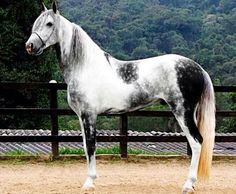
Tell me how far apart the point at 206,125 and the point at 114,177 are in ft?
6.02

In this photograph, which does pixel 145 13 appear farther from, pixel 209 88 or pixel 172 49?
pixel 209 88

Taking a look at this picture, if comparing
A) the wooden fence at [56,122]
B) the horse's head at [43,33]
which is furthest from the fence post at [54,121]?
the horse's head at [43,33]

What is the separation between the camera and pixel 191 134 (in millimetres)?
5715

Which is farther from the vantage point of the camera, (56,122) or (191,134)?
(56,122)

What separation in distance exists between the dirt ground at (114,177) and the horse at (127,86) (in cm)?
43

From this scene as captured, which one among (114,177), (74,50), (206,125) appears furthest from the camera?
(114,177)

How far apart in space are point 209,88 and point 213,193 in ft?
3.89

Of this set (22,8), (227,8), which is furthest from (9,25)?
(227,8)

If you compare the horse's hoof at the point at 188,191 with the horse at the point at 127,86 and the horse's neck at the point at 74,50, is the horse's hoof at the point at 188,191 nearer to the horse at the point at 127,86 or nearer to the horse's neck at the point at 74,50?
the horse at the point at 127,86

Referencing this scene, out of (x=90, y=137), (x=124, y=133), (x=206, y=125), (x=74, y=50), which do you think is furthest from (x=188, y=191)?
(x=124, y=133)

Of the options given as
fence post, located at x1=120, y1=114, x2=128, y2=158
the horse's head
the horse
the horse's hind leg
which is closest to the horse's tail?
the horse

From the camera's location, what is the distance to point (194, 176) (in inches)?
224

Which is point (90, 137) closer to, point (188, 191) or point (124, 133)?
point (188, 191)

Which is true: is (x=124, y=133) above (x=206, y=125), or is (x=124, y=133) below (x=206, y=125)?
below
